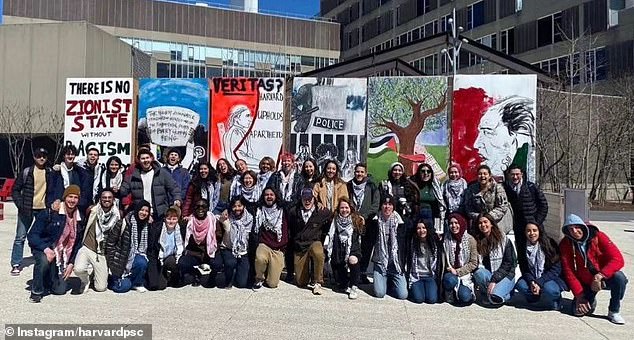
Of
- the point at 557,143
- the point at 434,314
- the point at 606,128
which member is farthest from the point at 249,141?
the point at 606,128

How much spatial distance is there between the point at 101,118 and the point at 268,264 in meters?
5.66

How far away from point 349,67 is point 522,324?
11.3 m

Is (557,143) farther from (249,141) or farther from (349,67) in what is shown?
(249,141)

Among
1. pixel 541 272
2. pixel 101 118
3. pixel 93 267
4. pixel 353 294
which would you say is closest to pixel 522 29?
pixel 101 118

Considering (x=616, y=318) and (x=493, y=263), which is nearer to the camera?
(x=616, y=318)

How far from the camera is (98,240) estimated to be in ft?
22.7

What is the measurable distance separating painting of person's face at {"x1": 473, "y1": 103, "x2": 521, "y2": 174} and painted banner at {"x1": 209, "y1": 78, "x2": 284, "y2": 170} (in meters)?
3.84

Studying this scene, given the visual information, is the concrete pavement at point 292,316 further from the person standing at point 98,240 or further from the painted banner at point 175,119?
the painted banner at point 175,119

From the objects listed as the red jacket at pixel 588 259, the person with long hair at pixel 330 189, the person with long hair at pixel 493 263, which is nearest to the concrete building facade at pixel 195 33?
the person with long hair at pixel 330 189

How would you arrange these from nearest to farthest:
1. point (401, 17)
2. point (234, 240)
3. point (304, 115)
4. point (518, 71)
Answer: point (234, 240)
point (304, 115)
point (518, 71)
point (401, 17)

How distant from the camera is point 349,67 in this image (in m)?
16.2

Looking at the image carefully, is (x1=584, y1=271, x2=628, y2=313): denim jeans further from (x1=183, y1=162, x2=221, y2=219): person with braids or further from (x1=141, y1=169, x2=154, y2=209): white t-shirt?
(x1=141, y1=169, x2=154, y2=209): white t-shirt

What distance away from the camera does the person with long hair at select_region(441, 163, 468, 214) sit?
7.48m

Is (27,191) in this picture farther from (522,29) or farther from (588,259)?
(522,29)
